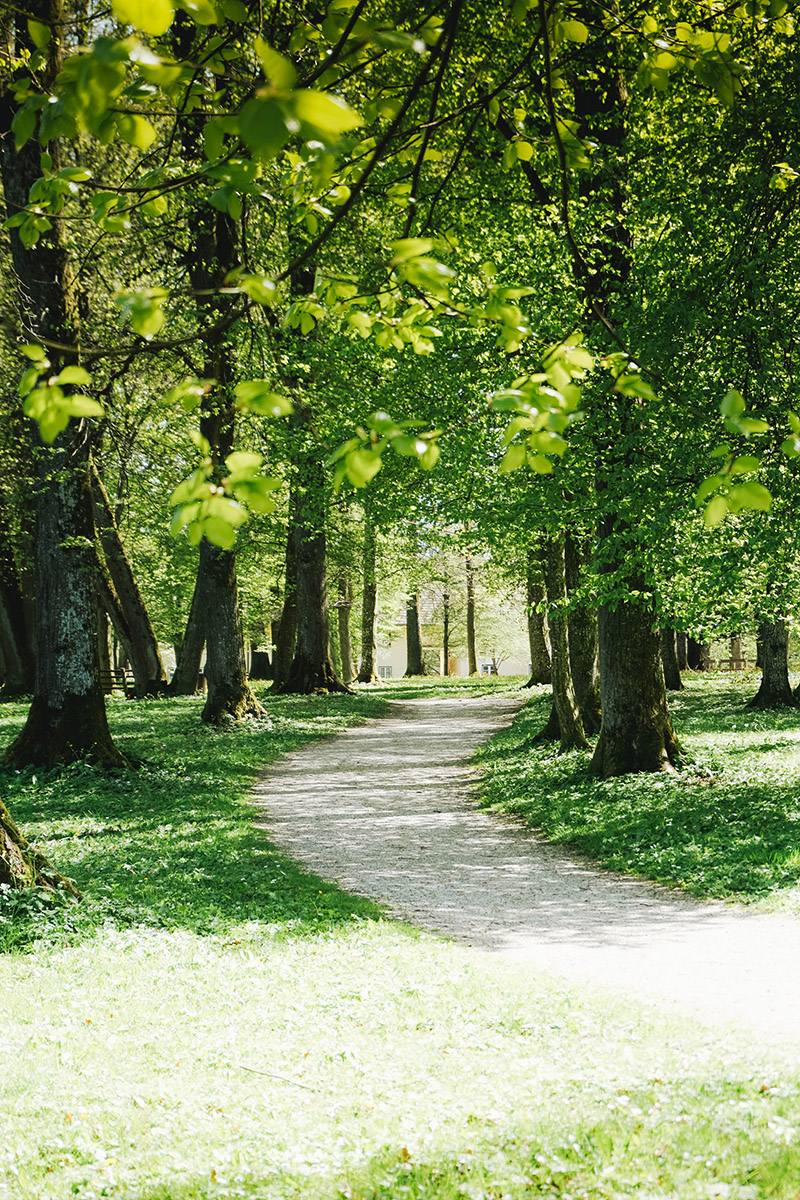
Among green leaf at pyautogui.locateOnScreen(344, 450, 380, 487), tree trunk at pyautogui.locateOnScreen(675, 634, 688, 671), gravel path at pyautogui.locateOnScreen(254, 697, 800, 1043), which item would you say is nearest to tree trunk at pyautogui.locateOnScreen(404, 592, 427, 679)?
tree trunk at pyautogui.locateOnScreen(675, 634, 688, 671)

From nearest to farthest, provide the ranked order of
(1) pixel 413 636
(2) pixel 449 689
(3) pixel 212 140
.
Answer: (3) pixel 212 140 → (2) pixel 449 689 → (1) pixel 413 636

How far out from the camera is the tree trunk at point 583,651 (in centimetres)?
1542

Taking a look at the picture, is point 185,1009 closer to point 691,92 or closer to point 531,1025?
point 531,1025

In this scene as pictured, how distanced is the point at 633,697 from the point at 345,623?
28476 millimetres

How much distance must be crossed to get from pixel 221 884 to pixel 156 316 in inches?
276

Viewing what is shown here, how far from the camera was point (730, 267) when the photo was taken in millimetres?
9039

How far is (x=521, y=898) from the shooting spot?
821 cm

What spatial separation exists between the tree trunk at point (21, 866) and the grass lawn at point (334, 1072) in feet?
0.85

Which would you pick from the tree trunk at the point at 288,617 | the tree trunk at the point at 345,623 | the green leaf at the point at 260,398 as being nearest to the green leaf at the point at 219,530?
the green leaf at the point at 260,398

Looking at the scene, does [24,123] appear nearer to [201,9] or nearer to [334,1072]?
[201,9]

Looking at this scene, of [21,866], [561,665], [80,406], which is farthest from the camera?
[561,665]

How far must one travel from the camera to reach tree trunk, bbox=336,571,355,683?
37.7 m

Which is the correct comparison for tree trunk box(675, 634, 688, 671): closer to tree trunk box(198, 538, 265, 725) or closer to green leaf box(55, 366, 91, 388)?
tree trunk box(198, 538, 265, 725)

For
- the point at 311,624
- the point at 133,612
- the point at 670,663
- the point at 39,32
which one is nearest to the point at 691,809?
the point at 39,32
